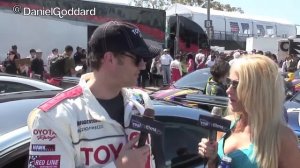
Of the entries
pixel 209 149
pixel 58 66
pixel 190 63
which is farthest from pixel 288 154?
pixel 190 63

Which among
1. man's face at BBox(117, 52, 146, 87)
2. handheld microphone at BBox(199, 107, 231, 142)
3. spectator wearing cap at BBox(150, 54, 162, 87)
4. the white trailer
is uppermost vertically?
Answer: the white trailer

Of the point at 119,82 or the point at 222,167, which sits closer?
the point at 119,82

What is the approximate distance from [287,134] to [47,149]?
4.30ft

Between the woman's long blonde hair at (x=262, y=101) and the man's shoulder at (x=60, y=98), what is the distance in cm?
101

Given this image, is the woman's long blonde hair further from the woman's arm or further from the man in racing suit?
the man in racing suit

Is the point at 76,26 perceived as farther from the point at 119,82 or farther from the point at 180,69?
the point at 119,82

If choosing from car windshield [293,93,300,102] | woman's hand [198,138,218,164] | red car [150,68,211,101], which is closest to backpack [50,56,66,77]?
red car [150,68,211,101]

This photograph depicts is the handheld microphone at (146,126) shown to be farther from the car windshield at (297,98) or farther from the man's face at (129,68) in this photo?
the car windshield at (297,98)

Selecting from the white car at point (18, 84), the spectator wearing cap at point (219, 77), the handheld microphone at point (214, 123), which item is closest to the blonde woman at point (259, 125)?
the handheld microphone at point (214, 123)

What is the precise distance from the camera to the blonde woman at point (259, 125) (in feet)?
8.41

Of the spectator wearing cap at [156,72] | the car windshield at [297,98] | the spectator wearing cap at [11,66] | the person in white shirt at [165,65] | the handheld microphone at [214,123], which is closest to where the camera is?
the handheld microphone at [214,123]

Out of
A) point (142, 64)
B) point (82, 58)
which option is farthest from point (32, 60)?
point (142, 64)

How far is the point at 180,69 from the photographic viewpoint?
1770 cm

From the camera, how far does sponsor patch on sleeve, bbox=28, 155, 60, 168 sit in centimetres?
187
